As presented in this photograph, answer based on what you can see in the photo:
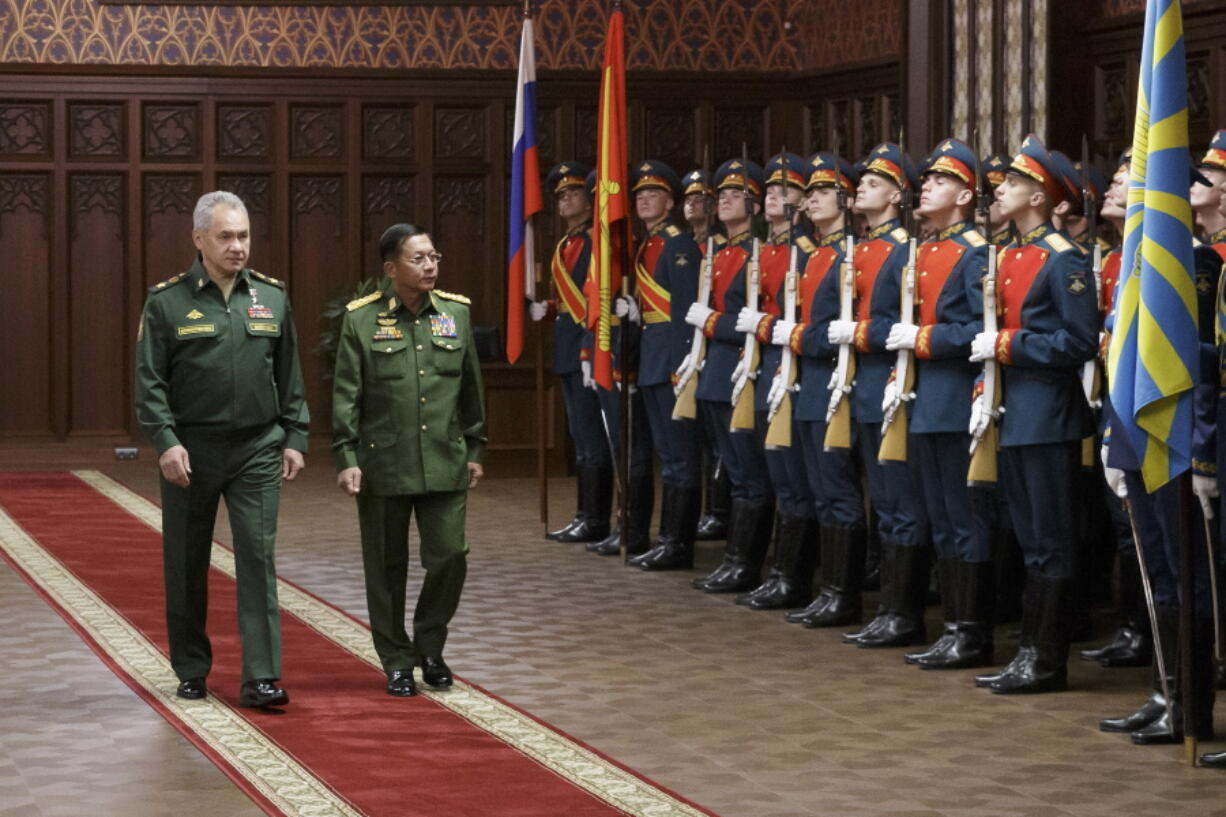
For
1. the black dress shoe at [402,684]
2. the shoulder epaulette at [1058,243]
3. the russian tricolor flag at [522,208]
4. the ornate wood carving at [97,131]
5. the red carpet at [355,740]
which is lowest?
the red carpet at [355,740]

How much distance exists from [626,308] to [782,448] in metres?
1.48

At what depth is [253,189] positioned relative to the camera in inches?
542

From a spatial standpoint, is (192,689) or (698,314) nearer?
(192,689)

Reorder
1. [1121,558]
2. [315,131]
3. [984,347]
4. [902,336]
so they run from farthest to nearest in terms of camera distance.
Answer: [315,131], [1121,558], [902,336], [984,347]

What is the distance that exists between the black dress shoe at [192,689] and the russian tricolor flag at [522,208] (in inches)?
147

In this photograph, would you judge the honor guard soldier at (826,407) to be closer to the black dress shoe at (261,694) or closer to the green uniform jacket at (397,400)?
the green uniform jacket at (397,400)

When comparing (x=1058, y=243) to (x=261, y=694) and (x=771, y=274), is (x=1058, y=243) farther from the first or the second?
(x=261, y=694)

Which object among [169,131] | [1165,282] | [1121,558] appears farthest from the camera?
[169,131]

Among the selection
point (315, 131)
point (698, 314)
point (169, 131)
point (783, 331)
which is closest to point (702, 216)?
point (698, 314)

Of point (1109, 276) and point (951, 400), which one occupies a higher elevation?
point (1109, 276)

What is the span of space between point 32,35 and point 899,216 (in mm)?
7634

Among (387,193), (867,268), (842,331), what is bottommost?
(842,331)

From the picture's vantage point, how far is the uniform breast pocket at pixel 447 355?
20.4 feet

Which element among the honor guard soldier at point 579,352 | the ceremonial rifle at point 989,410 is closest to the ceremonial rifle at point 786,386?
the ceremonial rifle at point 989,410
